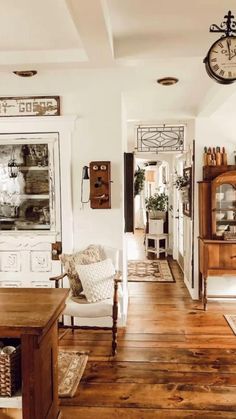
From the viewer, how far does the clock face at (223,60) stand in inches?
92.6

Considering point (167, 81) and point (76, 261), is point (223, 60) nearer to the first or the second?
point (167, 81)

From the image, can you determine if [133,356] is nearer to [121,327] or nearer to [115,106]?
[121,327]

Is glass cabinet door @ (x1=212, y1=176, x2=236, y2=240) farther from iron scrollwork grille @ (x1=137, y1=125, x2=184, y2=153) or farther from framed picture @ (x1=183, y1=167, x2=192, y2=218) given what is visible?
iron scrollwork grille @ (x1=137, y1=125, x2=184, y2=153)

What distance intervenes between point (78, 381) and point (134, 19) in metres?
2.76

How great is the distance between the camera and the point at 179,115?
17.6 ft

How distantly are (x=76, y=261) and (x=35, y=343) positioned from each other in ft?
6.11

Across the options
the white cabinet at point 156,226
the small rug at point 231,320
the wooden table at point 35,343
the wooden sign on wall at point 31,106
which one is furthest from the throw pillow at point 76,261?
the white cabinet at point 156,226

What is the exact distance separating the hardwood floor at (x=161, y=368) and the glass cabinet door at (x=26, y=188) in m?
1.31

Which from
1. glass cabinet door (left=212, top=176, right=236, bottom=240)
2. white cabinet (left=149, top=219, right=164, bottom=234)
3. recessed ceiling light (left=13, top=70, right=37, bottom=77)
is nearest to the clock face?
recessed ceiling light (left=13, top=70, right=37, bottom=77)

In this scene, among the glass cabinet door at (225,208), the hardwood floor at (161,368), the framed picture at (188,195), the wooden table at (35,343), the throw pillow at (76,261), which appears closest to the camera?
the wooden table at (35,343)

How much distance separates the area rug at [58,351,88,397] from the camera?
9.39 ft

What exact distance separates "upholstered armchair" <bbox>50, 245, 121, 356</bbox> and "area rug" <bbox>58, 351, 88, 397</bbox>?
1.04 feet

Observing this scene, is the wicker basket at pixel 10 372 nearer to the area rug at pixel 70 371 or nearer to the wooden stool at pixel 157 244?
the area rug at pixel 70 371

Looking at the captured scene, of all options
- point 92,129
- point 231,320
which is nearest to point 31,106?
point 92,129
